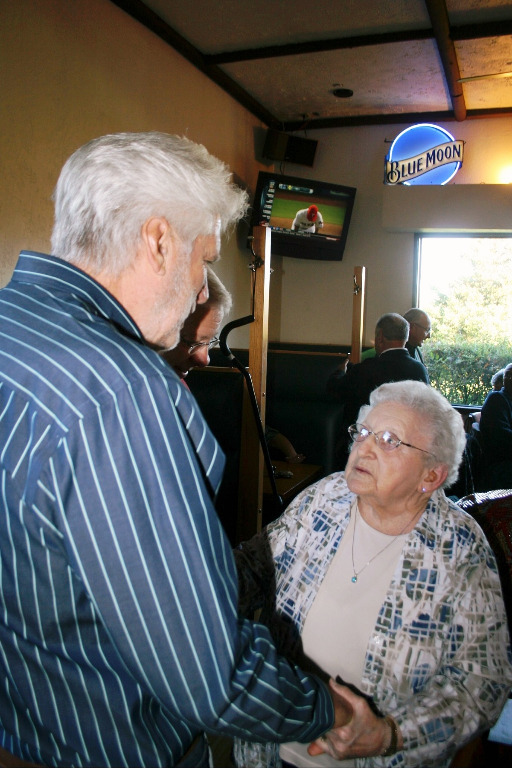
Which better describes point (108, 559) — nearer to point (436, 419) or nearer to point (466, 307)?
point (436, 419)

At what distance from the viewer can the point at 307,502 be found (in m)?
1.70

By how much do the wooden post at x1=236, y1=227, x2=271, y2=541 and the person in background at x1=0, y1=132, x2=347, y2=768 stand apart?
2.15 metres

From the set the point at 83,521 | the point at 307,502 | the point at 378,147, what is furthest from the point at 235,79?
the point at 83,521

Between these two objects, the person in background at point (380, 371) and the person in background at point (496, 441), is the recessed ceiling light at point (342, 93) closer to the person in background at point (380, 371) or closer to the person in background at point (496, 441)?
the person in background at point (380, 371)

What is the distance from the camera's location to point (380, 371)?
383 cm

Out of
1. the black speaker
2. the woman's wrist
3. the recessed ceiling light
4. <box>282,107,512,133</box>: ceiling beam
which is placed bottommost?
the woman's wrist

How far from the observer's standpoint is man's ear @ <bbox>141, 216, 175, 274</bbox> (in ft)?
2.97

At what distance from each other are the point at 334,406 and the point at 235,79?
3054mm

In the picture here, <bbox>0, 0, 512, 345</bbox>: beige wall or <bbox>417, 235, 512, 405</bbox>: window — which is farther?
<bbox>417, 235, 512, 405</bbox>: window

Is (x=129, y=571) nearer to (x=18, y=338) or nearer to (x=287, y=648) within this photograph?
(x=18, y=338)

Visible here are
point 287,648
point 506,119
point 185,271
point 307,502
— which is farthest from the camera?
point 506,119

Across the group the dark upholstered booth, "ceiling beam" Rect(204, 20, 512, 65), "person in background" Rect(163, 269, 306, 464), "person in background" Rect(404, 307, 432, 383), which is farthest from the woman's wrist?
"ceiling beam" Rect(204, 20, 512, 65)

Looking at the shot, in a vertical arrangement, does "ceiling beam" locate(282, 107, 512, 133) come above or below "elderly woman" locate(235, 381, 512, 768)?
above

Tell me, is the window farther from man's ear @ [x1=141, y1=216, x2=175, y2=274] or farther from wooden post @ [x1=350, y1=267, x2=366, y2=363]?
man's ear @ [x1=141, y1=216, x2=175, y2=274]
